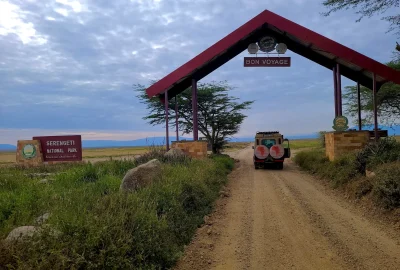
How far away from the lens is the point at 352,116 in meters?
26.4

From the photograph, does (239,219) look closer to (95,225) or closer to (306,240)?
(306,240)

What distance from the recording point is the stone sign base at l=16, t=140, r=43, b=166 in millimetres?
17719

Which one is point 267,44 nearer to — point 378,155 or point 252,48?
point 252,48

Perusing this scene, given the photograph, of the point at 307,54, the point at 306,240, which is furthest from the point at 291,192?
the point at 307,54

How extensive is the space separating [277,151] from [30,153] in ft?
41.3

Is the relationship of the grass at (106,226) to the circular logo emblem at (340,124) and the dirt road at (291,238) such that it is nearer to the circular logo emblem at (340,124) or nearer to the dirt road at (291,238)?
the dirt road at (291,238)

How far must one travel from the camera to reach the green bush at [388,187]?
759cm

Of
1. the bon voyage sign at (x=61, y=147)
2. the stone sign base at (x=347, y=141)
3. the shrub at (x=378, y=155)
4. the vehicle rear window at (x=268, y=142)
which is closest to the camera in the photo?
the shrub at (x=378, y=155)

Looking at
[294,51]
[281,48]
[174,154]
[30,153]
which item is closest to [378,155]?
[174,154]

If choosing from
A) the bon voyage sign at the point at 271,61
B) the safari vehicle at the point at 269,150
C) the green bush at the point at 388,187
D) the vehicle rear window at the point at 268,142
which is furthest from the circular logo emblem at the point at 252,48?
the green bush at the point at 388,187

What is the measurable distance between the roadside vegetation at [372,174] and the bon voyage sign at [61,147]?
11.8 meters

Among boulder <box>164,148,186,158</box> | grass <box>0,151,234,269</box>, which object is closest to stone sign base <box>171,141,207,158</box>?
Answer: boulder <box>164,148,186,158</box>

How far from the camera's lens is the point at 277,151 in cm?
1731

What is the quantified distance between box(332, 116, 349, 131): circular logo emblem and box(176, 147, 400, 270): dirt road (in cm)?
611
